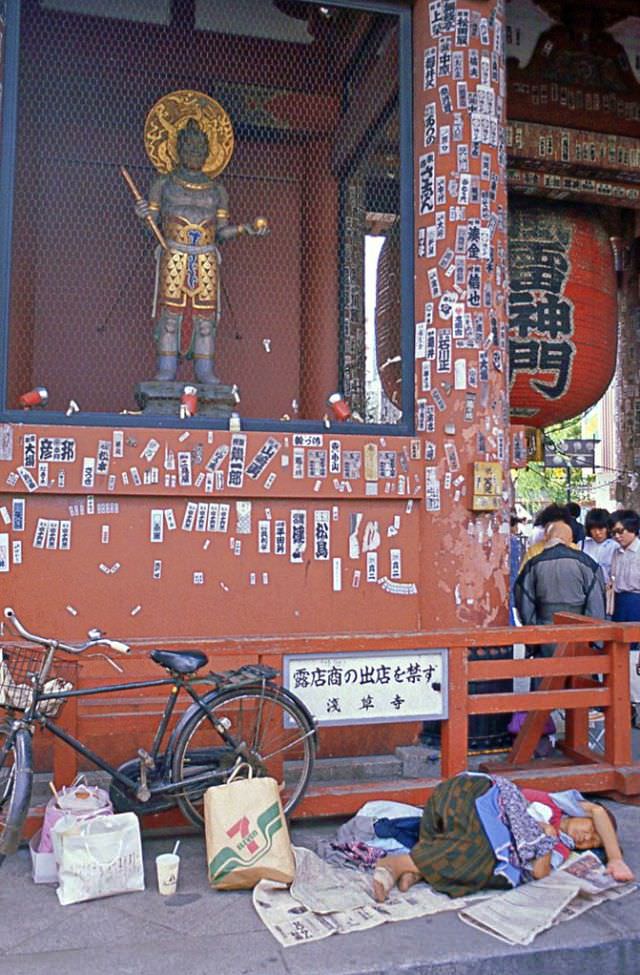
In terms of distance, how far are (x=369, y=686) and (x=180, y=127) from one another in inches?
180

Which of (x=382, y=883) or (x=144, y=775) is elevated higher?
(x=144, y=775)

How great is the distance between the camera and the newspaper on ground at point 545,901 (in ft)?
11.5

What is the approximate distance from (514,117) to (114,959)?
25.3ft

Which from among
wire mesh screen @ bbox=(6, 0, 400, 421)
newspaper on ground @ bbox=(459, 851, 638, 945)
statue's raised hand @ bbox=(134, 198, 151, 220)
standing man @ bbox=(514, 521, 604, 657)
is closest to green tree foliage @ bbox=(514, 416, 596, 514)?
wire mesh screen @ bbox=(6, 0, 400, 421)

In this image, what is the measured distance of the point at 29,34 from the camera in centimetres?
719

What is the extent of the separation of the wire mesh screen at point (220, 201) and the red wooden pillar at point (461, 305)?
81 centimetres

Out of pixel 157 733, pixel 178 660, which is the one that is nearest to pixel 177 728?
pixel 157 733

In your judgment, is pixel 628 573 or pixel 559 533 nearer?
pixel 559 533

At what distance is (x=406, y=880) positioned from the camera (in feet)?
12.6

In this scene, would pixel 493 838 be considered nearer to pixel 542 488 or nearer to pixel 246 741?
pixel 246 741

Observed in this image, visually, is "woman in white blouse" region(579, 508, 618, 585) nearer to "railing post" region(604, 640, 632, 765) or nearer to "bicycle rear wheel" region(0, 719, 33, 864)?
"railing post" region(604, 640, 632, 765)

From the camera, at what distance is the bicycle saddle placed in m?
4.22

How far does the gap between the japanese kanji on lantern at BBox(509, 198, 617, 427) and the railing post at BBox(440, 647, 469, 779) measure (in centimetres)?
353

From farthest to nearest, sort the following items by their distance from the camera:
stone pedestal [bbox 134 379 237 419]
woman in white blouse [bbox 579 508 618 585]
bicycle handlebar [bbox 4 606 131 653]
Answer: woman in white blouse [bbox 579 508 618 585] < stone pedestal [bbox 134 379 237 419] < bicycle handlebar [bbox 4 606 131 653]
